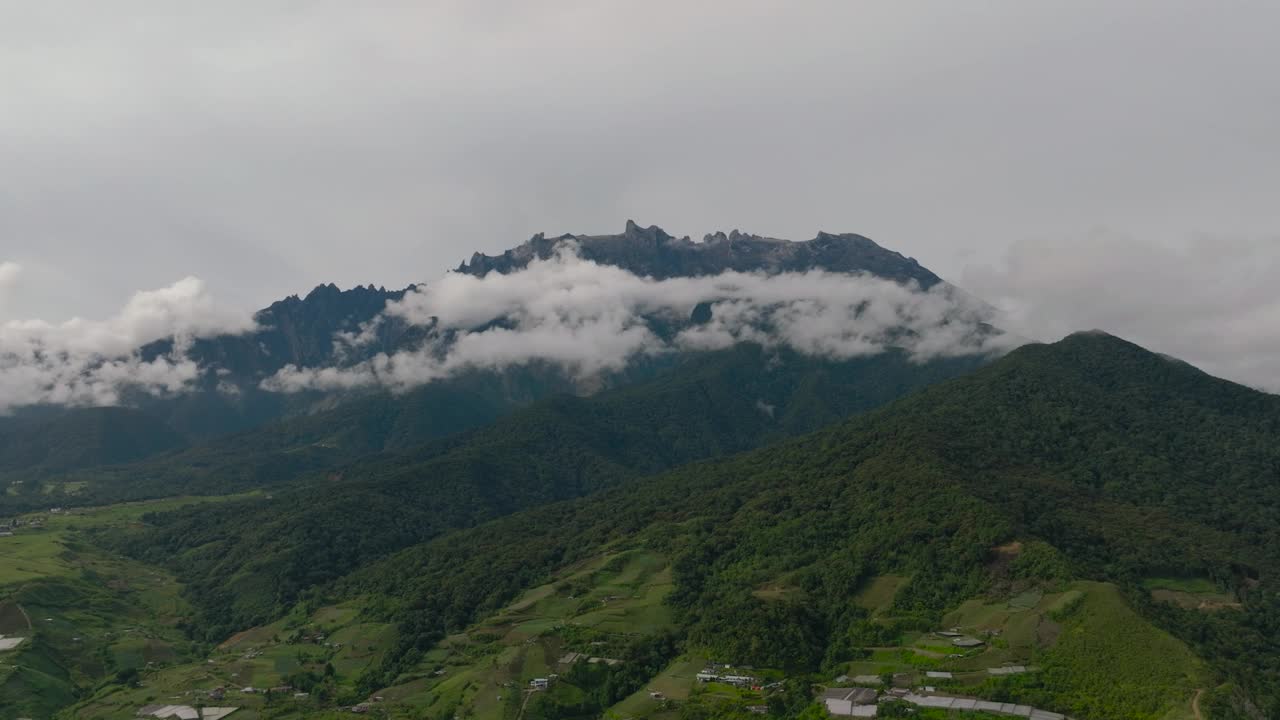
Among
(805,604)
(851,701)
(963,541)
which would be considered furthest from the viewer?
(963,541)

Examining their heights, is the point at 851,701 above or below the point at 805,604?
below

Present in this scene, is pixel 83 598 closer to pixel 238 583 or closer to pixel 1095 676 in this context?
pixel 238 583

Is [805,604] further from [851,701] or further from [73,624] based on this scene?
[73,624]

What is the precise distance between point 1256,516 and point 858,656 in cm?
8765

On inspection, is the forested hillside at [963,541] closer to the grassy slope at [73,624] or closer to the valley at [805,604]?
the valley at [805,604]

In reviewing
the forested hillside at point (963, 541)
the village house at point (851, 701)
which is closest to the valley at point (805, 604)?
the village house at point (851, 701)

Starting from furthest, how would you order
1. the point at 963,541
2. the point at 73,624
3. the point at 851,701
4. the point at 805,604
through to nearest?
1. the point at 73,624
2. the point at 963,541
3. the point at 805,604
4. the point at 851,701

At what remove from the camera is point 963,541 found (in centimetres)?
13288

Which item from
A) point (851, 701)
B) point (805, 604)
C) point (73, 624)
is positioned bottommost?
point (851, 701)

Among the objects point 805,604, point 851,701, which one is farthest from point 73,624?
point 851,701

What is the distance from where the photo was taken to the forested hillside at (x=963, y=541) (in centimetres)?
11650

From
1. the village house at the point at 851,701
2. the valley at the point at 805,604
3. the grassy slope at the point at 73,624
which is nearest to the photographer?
the village house at the point at 851,701

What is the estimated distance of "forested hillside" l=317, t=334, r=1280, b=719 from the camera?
4587 inches

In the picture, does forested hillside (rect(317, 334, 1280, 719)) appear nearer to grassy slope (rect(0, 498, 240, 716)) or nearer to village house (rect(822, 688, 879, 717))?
village house (rect(822, 688, 879, 717))
